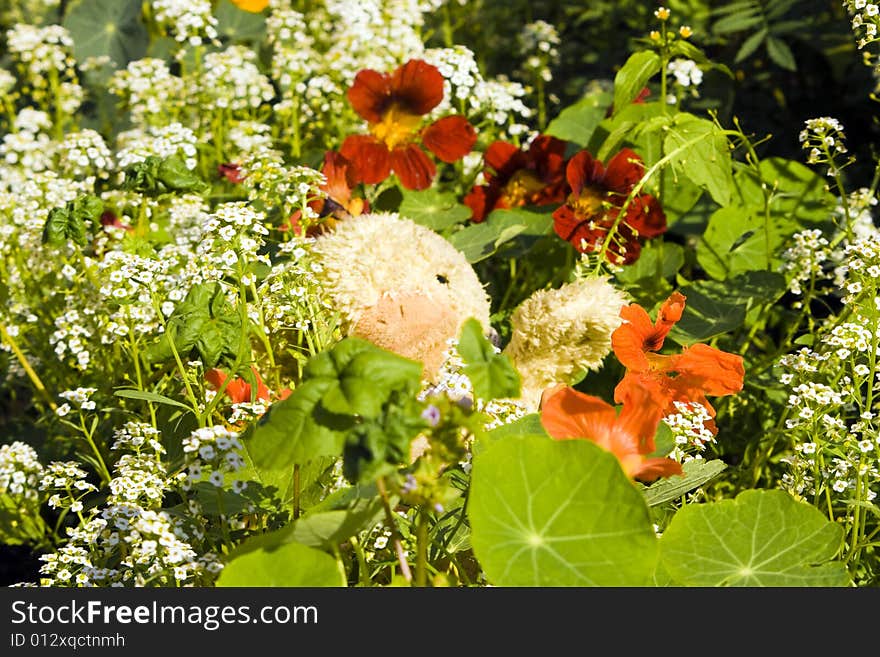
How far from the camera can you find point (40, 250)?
6.18 feet

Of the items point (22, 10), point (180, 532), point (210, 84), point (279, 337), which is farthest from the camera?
point (22, 10)

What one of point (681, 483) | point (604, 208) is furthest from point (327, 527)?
point (604, 208)

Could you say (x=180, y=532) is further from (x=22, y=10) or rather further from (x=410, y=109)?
(x=22, y=10)

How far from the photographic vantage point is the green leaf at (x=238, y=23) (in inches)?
Answer: 112

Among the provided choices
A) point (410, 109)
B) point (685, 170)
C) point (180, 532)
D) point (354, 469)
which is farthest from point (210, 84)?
point (354, 469)

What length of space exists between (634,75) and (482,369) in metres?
0.97

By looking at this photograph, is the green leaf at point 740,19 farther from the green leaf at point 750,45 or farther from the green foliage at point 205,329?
the green foliage at point 205,329

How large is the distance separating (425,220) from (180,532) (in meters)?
0.96

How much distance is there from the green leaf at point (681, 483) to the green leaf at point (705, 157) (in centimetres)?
55

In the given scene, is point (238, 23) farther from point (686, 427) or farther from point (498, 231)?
point (686, 427)

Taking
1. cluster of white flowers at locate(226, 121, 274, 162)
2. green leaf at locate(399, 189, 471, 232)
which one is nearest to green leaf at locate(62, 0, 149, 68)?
cluster of white flowers at locate(226, 121, 274, 162)

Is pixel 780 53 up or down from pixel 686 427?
up

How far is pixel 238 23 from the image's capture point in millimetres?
2875

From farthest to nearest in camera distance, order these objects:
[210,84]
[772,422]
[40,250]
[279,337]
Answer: [210,84]
[40,250]
[772,422]
[279,337]
